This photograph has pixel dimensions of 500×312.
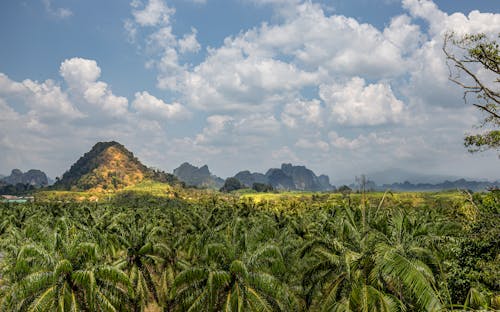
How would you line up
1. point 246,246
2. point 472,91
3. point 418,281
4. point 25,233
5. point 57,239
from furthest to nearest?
1. point 25,233
2. point 246,246
3. point 57,239
4. point 472,91
5. point 418,281

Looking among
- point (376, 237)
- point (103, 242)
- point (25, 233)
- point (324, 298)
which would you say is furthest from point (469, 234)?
point (25, 233)

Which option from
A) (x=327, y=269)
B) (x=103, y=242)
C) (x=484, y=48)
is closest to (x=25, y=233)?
(x=103, y=242)

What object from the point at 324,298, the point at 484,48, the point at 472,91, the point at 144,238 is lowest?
the point at 324,298

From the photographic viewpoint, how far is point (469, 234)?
22.1 meters

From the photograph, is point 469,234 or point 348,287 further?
point 348,287

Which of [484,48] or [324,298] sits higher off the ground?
[484,48]

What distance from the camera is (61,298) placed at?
→ 73.1 feet

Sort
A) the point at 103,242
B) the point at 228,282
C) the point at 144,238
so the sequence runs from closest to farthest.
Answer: the point at 228,282, the point at 144,238, the point at 103,242

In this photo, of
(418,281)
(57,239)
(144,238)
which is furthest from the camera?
(144,238)

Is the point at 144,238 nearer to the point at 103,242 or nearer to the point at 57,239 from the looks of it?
the point at 103,242

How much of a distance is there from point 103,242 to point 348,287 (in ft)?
81.5

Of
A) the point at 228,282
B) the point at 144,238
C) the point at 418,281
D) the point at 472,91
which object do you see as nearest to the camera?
the point at 418,281

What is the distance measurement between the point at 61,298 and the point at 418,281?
1963cm

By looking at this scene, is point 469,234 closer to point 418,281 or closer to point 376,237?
point 376,237
